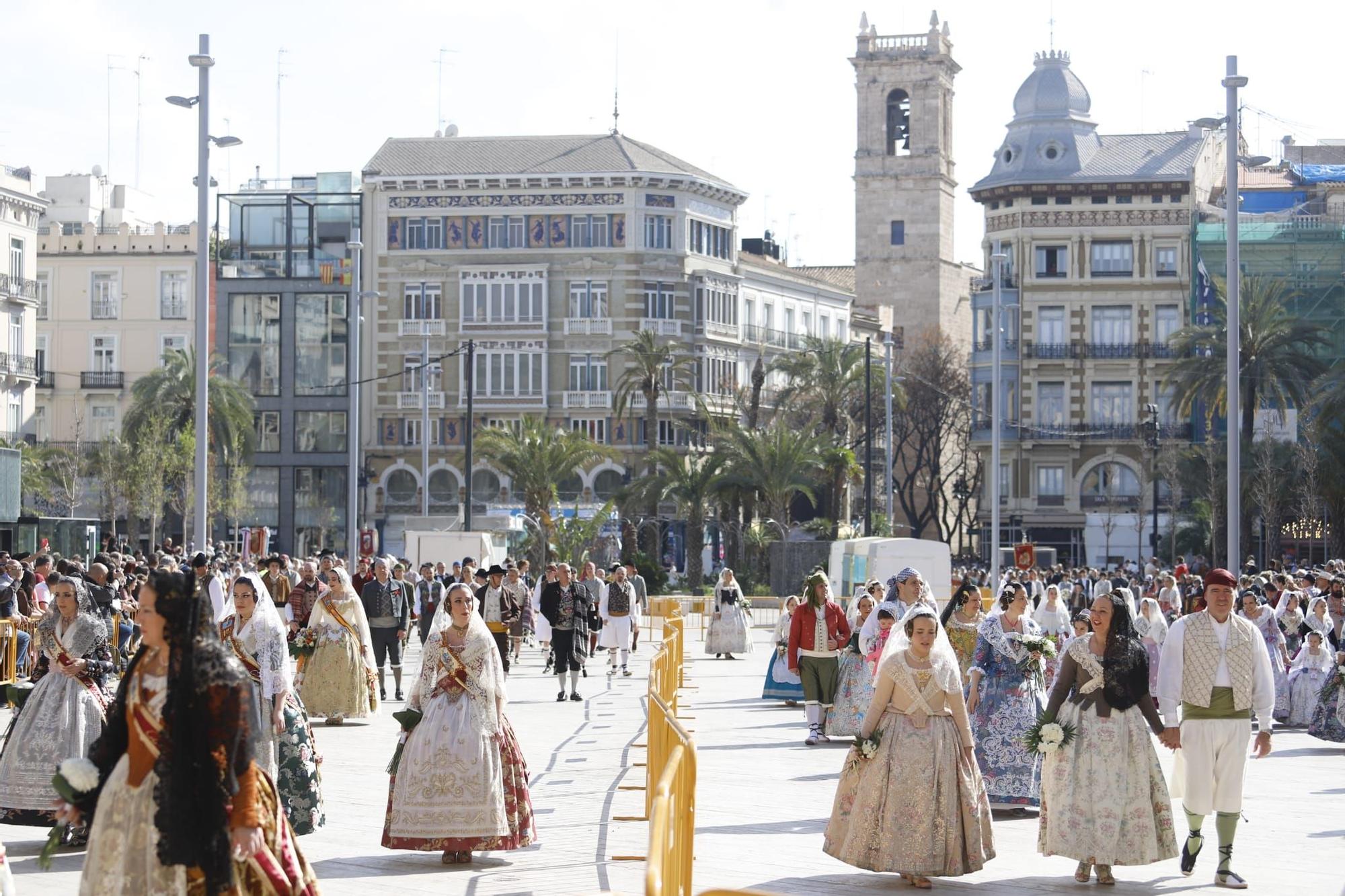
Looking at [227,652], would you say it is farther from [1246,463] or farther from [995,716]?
[1246,463]

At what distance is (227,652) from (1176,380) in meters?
59.3

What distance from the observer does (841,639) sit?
2089cm

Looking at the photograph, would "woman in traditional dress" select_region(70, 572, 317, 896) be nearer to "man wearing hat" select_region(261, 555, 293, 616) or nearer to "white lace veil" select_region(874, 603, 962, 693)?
"white lace veil" select_region(874, 603, 962, 693)

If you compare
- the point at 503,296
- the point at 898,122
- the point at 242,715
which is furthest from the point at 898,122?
the point at 242,715

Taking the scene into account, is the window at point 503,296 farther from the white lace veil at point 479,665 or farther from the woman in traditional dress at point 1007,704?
the white lace veil at point 479,665

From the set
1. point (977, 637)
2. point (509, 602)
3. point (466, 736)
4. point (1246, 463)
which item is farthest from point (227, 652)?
point (1246, 463)

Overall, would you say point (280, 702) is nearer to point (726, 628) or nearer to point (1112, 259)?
point (726, 628)

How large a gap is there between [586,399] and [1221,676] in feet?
215

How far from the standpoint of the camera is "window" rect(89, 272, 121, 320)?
266 ft

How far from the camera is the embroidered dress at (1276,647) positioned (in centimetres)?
2280

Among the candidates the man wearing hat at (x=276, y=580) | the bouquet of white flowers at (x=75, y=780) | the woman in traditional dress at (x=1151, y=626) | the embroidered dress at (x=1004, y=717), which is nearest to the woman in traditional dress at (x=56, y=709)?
the bouquet of white flowers at (x=75, y=780)

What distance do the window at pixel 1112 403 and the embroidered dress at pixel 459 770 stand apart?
68541 millimetres

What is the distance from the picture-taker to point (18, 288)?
6450 cm

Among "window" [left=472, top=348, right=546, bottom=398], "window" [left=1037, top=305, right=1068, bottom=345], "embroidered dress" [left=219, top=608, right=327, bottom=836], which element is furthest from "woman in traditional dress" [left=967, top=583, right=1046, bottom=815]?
"window" [left=1037, top=305, right=1068, bottom=345]
